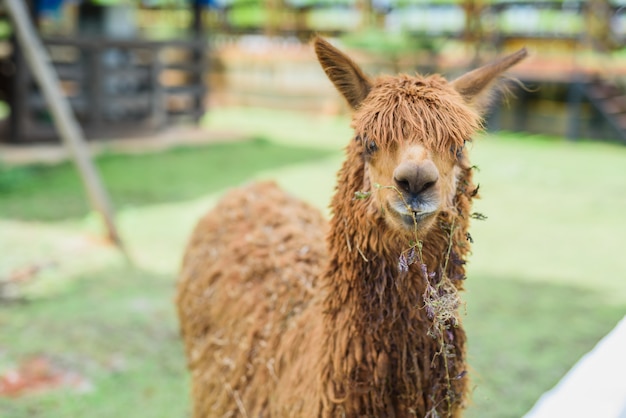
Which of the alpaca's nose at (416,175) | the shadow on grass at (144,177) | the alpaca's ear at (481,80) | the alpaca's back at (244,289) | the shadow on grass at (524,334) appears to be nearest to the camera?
the alpaca's nose at (416,175)

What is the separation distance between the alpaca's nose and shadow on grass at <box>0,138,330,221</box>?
6504 millimetres

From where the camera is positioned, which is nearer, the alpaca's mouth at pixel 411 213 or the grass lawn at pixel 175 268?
the alpaca's mouth at pixel 411 213

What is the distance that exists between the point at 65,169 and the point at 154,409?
6.95m

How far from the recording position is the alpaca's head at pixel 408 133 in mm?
2004

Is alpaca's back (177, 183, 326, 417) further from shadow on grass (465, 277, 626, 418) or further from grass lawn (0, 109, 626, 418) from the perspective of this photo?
shadow on grass (465, 277, 626, 418)

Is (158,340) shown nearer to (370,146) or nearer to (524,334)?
(524,334)

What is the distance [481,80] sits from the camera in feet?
7.89

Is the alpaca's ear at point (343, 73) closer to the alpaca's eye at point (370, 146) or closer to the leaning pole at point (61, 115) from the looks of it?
the alpaca's eye at point (370, 146)

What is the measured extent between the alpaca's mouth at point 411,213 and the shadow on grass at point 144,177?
644cm

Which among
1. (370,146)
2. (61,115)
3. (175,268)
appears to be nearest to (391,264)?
(370,146)

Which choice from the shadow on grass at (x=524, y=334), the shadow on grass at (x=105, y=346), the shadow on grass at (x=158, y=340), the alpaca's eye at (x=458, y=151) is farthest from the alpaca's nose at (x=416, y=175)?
the shadow on grass at (x=105, y=346)

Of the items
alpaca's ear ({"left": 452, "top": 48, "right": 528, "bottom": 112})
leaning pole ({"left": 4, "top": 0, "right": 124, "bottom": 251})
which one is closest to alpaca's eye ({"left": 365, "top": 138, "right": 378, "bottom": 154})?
alpaca's ear ({"left": 452, "top": 48, "right": 528, "bottom": 112})

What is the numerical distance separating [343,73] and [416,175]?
1.90 feet

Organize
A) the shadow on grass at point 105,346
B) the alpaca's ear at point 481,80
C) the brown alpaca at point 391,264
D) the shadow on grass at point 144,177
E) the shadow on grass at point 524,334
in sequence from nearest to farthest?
the brown alpaca at point 391,264 < the alpaca's ear at point 481,80 < the shadow on grass at point 105,346 < the shadow on grass at point 524,334 < the shadow on grass at point 144,177
